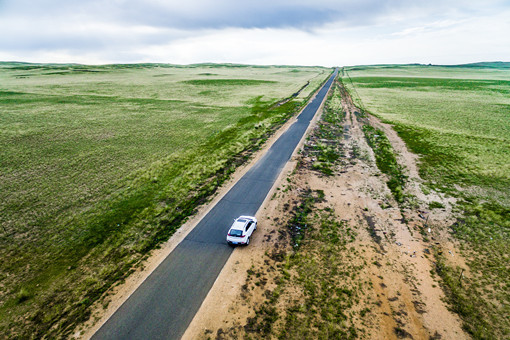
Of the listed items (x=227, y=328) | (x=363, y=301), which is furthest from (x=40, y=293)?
(x=363, y=301)

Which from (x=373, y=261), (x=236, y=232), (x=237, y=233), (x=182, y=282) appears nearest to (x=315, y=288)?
(x=373, y=261)

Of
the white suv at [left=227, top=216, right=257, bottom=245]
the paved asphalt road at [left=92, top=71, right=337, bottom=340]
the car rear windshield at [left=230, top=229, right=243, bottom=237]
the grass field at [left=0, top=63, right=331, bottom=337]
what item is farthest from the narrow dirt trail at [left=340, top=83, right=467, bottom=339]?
the grass field at [left=0, top=63, right=331, bottom=337]

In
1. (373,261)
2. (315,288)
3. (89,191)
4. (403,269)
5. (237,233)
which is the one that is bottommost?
(315,288)

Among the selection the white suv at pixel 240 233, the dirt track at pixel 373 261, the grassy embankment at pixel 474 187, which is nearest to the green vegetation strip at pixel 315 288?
the dirt track at pixel 373 261

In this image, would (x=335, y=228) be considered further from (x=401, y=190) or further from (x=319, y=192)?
(x=401, y=190)

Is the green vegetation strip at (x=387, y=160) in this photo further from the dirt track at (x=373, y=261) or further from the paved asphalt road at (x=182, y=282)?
the paved asphalt road at (x=182, y=282)

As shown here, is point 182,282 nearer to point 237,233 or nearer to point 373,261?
point 237,233
